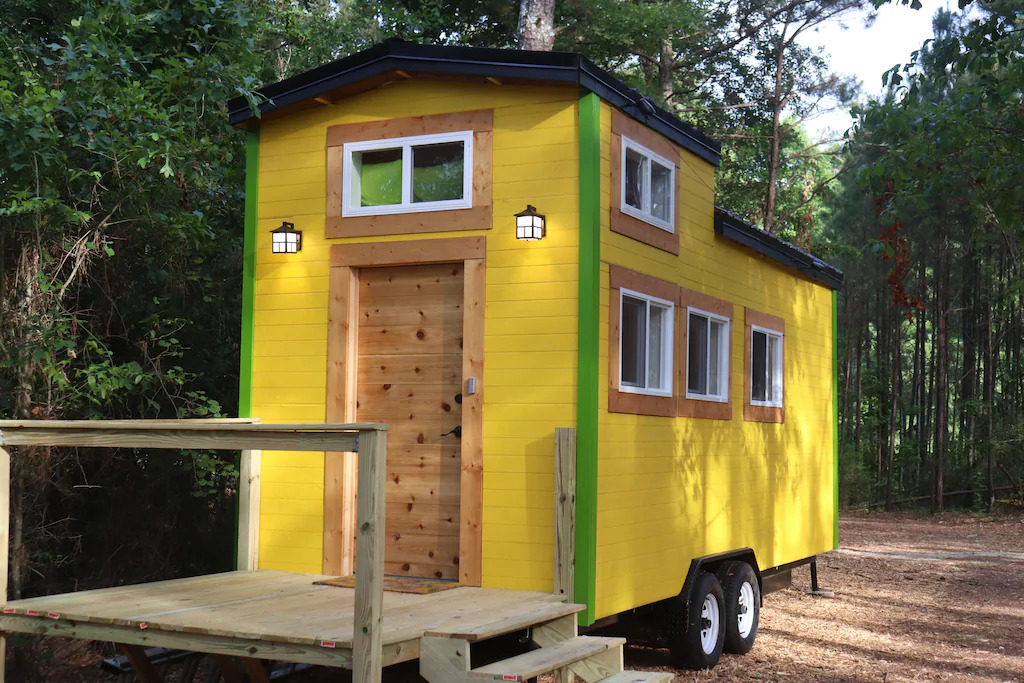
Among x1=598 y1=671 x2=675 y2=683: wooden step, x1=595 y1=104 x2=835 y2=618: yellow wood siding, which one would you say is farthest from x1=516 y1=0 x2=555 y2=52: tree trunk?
x1=598 y1=671 x2=675 y2=683: wooden step

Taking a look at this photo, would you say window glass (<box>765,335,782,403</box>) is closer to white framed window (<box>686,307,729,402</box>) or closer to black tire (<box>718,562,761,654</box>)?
white framed window (<box>686,307,729,402</box>)

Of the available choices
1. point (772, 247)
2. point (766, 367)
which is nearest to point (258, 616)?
point (766, 367)

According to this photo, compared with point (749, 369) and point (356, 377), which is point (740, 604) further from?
point (356, 377)

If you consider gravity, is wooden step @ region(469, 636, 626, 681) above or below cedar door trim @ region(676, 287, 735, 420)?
below

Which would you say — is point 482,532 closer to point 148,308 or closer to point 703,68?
point 148,308

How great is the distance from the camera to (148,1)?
28.0ft

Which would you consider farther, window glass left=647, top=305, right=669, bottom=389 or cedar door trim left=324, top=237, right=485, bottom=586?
window glass left=647, top=305, right=669, bottom=389

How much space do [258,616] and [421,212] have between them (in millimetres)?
2829

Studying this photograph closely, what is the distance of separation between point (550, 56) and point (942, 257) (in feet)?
57.4

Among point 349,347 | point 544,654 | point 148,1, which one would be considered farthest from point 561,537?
point 148,1

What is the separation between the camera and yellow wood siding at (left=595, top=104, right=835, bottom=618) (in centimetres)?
637

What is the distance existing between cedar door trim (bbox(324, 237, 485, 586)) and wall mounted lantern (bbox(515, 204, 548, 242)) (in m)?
0.34

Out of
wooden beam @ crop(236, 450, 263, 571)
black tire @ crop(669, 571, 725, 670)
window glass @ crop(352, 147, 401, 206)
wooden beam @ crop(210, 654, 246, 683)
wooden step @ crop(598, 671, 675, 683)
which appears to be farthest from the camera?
black tire @ crop(669, 571, 725, 670)

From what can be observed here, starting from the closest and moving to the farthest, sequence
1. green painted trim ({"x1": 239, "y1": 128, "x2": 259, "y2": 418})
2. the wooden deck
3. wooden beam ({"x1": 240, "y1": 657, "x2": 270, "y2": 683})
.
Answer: the wooden deck
wooden beam ({"x1": 240, "y1": 657, "x2": 270, "y2": 683})
green painted trim ({"x1": 239, "y1": 128, "x2": 259, "y2": 418})
